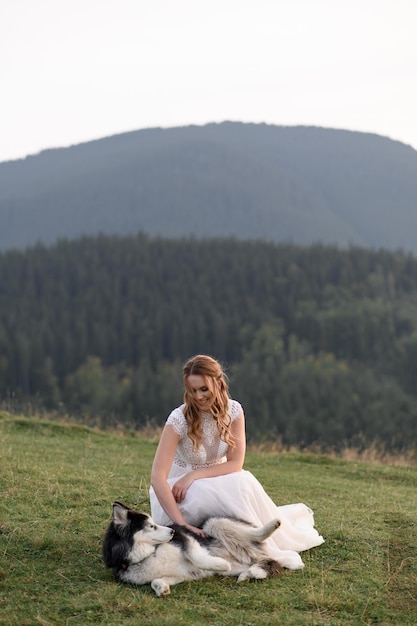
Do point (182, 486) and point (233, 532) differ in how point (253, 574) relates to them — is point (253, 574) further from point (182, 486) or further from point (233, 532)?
point (182, 486)

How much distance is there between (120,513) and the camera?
6246 mm

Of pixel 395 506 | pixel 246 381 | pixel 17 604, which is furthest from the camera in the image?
pixel 246 381

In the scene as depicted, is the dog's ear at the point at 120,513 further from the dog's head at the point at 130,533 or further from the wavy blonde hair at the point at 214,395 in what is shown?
the wavy blonde hair at the point at 214,395

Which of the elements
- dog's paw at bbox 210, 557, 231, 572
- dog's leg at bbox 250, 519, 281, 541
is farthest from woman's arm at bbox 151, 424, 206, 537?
dog's leg at bbox 250, 519, 281, 541

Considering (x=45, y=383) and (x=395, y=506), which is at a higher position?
(x=395, y=506)

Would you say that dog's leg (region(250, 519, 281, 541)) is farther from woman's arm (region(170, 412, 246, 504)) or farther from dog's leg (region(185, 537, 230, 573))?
woman's arm (region(170, 412, 246, 504))

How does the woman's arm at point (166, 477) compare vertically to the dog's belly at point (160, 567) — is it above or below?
above

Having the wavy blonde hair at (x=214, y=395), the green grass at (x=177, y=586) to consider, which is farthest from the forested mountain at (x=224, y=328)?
the wavy blonde hair at (x=214, y=395)

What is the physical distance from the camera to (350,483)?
523 inches

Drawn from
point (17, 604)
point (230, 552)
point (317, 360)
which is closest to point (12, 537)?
point (17, 604)

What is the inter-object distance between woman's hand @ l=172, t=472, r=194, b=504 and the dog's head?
79 centimetres

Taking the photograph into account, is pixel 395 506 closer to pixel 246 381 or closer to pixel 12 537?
pixel 12 537

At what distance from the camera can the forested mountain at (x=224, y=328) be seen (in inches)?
3285

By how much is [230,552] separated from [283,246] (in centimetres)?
12967
